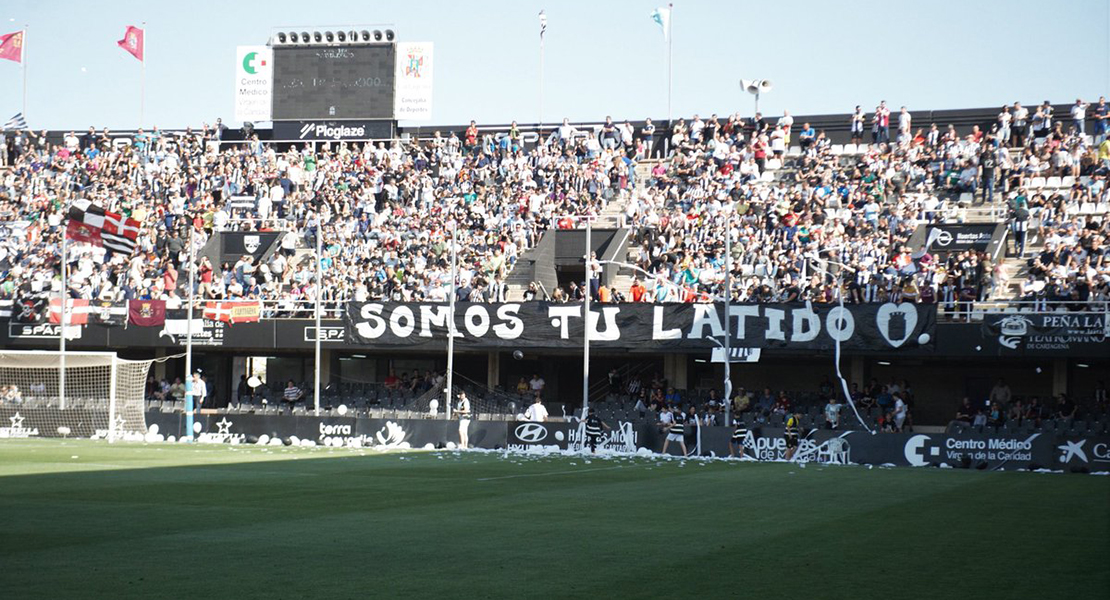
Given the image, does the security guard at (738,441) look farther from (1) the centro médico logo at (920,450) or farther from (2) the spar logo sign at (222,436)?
(2) the spar logo sign at (222,436)

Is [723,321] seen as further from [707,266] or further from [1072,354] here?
[1072,354]

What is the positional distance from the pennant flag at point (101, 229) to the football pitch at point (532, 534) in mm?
14347

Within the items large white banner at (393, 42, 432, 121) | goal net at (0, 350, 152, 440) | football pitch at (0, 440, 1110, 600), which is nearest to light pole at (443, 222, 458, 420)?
goal net at (0, 350, 152, 440)

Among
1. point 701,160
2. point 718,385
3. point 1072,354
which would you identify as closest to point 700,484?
point 1072,354

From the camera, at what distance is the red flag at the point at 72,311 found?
1797 inches

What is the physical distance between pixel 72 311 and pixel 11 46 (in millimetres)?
18195

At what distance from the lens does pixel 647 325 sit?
4069 cm

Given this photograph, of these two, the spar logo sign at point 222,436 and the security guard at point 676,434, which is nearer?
the security guard at point 676,434

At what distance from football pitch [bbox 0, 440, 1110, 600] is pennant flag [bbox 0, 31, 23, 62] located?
36126 millimetres

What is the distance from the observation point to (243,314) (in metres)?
44.7

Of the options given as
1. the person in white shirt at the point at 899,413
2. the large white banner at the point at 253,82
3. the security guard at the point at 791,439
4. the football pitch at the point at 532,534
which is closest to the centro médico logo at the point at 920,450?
the person in white shirt at the point at 899,413

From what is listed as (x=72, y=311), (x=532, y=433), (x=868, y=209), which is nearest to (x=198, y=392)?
(x=72, y=311)

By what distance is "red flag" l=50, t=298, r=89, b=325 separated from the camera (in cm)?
4566

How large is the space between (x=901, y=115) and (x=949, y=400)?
11467mm
